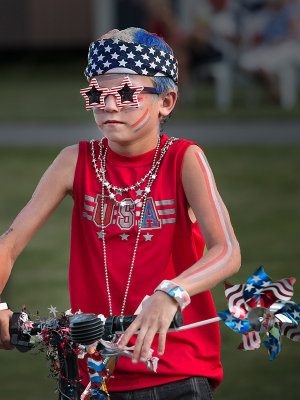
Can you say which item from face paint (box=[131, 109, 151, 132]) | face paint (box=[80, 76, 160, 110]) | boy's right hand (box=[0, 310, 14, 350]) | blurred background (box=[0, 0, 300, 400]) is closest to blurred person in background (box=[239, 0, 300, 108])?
blurred background (box=[0, 0, 300, 400])

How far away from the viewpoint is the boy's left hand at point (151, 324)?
2783 millimetres

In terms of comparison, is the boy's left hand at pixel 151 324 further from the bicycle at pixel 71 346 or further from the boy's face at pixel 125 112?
the boy's face at pixel 125 112

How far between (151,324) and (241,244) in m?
7.51

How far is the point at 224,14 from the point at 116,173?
22.1 m

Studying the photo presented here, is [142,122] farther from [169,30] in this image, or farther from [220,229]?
[169,30]

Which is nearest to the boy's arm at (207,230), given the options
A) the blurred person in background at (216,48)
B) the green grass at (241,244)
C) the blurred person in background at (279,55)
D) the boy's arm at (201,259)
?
the boy's arm at (201,259)

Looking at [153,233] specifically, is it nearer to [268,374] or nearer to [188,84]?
[268,374]

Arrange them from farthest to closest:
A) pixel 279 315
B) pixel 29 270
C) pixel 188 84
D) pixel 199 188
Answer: pixel 188 84 < pixel 29 270 < pixel 199 188 < pixel 279 315

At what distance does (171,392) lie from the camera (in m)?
3.54

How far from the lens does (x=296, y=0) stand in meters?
Answer: 24.1

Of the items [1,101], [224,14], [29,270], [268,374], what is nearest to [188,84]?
[224,14]

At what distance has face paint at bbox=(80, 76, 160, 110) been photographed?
3.38 meters

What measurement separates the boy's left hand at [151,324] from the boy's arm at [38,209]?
74 cm

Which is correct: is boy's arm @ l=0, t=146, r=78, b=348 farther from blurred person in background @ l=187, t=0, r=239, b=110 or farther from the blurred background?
blurred person in background @ l=187, t=0, r=239, b=110
